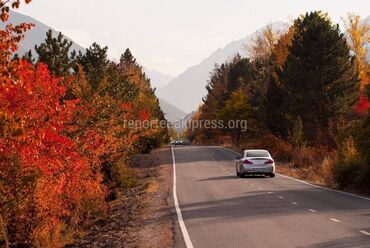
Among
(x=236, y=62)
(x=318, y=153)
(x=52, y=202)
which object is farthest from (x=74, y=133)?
(x=236, y=62)

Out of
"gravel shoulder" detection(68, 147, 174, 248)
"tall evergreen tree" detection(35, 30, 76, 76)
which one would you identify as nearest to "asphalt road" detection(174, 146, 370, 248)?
"gravel shoulder" detection(68, 147, 174, 248)

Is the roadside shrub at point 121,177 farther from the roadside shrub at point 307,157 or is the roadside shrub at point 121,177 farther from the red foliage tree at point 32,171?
the roadside shrub at point 307,157

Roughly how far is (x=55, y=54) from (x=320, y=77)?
2192 centimetres

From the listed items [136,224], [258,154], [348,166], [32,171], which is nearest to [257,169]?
[258,154]

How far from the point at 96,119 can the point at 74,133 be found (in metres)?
3.04

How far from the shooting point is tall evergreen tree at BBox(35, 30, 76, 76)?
125ft

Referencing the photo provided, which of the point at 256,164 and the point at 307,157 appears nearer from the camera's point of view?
the point at 256,164

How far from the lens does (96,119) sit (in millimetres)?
26391

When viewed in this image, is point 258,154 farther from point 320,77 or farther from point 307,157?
point 320,77

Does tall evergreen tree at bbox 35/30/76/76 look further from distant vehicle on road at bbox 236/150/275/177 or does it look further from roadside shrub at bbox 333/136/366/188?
roadside shrub at bbox 333/136/366/188

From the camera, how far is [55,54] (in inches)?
1569

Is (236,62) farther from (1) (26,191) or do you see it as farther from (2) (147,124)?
(1) (26,191)

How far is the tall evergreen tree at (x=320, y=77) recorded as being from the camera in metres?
47.9

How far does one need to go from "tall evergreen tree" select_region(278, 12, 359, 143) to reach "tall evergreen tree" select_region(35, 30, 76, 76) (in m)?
19.5
